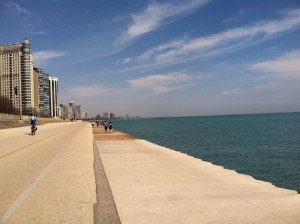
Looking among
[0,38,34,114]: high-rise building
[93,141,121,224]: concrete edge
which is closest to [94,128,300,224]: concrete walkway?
[93,141,121,224]: concrete edge

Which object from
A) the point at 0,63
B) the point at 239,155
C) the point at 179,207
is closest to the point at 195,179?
the point at 179,207

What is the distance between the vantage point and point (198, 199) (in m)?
7.36

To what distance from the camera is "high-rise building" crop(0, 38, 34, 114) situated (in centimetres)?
16988

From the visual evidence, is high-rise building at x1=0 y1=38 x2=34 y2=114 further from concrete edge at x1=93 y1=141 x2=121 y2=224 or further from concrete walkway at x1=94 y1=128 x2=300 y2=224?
concrete edge at x1=93 y1=141 x2=121 y2=224

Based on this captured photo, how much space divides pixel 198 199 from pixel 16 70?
17977cm

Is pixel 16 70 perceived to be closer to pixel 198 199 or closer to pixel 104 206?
pixel 104 206

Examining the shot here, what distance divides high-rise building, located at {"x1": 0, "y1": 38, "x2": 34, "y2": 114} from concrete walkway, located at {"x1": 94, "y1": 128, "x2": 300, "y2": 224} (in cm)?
16763

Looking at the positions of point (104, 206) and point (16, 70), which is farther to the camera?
point (16, 70)

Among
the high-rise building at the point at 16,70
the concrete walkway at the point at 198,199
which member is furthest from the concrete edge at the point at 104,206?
the high-rise building at the point at 16,70

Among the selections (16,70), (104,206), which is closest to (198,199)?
(104,206)

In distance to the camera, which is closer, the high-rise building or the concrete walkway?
the concrete walkway

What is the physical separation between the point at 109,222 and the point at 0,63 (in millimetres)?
181860

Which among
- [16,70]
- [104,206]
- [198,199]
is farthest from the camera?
[16,70]

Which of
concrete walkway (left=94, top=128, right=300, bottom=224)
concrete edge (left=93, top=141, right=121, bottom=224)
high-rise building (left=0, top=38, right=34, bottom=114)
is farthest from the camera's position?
high-rise building (left=0, top=38, right=34, bottom=114)
